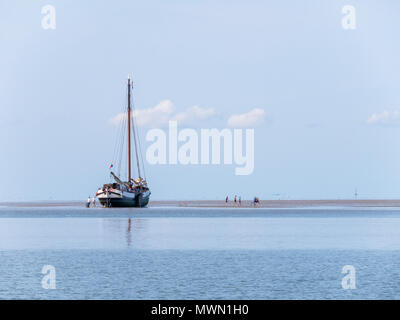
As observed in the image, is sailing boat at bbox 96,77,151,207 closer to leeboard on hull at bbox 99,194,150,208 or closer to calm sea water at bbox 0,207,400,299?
leeboard on hull at bbox 99,194,150,208

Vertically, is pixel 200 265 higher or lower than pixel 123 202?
lower

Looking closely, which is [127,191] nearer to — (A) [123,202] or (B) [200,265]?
(A) [123,202]

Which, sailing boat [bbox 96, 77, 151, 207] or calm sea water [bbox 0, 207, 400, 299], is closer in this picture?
calm sea water [bbox 0, 207, 400, 299]

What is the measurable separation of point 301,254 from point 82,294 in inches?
757

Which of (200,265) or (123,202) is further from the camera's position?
(123,202)

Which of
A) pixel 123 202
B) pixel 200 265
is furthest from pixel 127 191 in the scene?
pixel 200 265

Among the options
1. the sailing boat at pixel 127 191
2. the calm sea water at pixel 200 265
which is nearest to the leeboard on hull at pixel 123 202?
the sailing boat at pixel 127 191

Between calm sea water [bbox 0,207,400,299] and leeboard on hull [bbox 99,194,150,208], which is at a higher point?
leeboard on hull [bbox 99,194,150,208]

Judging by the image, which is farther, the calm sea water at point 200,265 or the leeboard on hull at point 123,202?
the leeboard on hull at point 123,202

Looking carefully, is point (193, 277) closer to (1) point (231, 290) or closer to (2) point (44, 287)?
(1) point (231, 290)

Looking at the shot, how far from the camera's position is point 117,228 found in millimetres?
76812

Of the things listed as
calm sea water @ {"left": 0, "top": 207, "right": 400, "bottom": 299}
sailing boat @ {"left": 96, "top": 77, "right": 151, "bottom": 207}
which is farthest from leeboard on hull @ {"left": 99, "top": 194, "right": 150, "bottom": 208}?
calm sea water @ {"left": 0, "top": 207, "right": 400, "bottom": 299}

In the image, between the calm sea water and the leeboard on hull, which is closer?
the calm sea water

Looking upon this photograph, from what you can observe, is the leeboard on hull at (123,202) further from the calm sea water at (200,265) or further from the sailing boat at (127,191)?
the calm sea water at (200,265)
